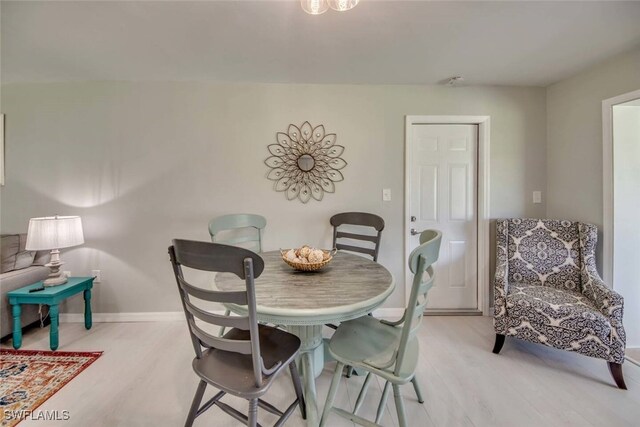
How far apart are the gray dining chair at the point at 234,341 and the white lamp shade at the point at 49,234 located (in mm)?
1731

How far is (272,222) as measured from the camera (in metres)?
2.63

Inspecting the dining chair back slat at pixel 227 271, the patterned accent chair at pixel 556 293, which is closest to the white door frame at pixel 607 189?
the patterned accent chair at pixel 556 293

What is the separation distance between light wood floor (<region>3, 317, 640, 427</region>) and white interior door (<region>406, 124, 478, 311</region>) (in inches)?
24.7

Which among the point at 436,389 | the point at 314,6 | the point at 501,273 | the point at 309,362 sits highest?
the point at 314,6

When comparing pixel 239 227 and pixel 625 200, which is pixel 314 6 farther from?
pixel 625 200

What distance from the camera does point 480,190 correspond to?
2.67 metres

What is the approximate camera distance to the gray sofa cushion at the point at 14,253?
7.36 feet

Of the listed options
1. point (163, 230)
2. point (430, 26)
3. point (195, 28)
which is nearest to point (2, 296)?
point (163, 230)

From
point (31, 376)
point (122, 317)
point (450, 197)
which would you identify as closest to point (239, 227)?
point (122, 317)

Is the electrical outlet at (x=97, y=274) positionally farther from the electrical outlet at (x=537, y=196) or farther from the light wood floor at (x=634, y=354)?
the light wood floor at (x=634, y=354)

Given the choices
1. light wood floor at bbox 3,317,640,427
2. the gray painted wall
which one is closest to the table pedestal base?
light wood floor at bbox 3,317,640,427

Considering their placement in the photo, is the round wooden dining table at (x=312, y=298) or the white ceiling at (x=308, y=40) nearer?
the round wooden dining table at (x=312, y=298)

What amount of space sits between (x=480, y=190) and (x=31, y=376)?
3.78m

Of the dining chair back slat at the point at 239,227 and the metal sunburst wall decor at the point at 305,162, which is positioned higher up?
the metal sunburst wall decor at the point at 305,162
